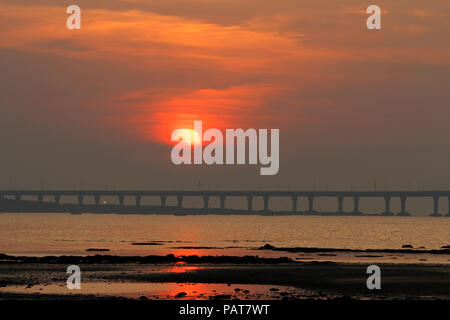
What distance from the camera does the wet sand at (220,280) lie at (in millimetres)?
39531

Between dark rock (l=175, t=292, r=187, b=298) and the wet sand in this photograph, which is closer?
dark rock (l=175, t=292, r=187, b=298)

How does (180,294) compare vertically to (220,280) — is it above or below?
above

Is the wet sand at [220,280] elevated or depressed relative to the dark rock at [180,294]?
depressed

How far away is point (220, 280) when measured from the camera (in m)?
47.2

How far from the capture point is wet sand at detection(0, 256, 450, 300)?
3953 centimetres

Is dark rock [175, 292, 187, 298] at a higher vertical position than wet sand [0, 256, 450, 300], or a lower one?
higher

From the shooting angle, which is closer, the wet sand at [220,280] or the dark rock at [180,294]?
the dark rock at [180,294]

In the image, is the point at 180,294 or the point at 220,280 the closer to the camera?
the point at 180,294
